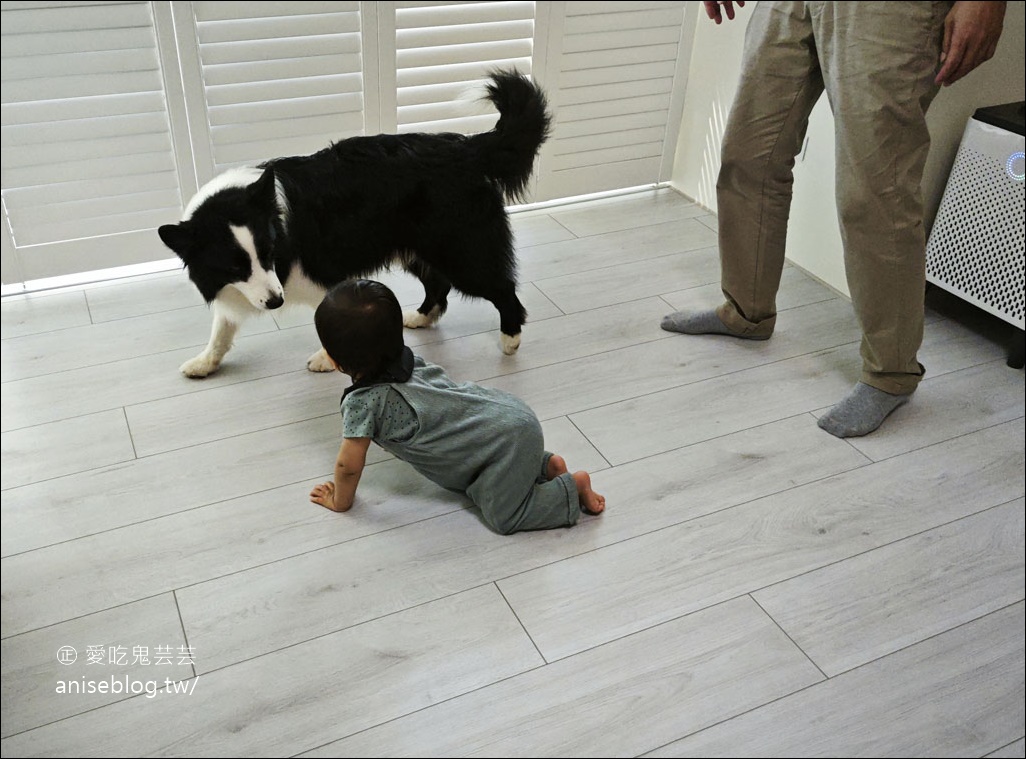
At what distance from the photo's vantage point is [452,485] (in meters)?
1.44

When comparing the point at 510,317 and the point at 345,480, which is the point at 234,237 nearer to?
the point at 345,480

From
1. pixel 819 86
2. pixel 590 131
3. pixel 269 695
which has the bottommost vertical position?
pixel 269 695

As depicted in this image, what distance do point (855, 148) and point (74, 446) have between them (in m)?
1.45

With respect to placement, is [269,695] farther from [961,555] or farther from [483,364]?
[961,555]

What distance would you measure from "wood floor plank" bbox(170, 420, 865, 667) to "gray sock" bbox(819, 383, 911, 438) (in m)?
0.04

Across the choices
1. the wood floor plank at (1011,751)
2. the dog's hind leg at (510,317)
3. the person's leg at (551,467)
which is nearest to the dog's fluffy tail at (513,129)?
the dog's hind leg at (510,317)

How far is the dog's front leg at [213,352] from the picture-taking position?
1.73 meters

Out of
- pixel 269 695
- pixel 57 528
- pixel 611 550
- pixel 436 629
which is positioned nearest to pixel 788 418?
pixel 611 550

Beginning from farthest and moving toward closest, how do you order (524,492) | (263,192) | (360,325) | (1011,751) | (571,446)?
1. (571,446)
2. (263,192)
3. (524,492)
4. (360,325)
5. (1011,751)

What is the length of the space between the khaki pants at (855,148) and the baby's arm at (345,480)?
94 centimetres

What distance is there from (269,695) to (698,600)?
0.63 meters

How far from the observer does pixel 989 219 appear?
184cm

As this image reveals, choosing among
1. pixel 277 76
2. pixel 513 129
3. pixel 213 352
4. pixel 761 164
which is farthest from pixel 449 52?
pixel 213 352

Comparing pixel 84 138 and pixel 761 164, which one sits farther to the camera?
pixel 84 138
